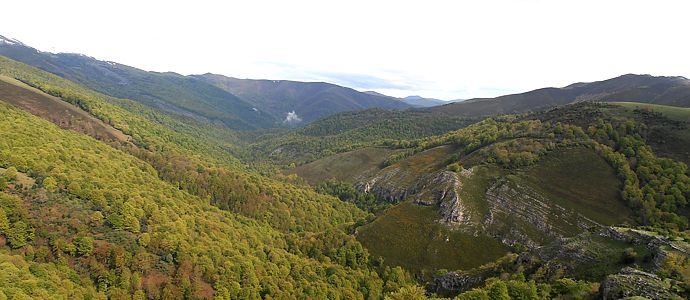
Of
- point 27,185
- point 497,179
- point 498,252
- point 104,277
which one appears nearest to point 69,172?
point 27,185

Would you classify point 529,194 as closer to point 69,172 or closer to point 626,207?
point 626,207

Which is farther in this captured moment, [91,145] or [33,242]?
[91,145]

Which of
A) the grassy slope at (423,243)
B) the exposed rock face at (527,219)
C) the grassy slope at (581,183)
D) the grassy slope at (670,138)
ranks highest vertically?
the grassy slope at (670,138)

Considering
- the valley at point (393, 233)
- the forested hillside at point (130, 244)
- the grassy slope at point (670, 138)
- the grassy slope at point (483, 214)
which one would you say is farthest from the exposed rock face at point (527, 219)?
the grassy slope at point (670, 138)

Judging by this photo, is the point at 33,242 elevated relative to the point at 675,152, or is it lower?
lower

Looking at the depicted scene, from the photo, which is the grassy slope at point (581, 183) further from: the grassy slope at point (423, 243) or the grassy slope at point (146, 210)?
the grassy slope at point (146, 210)

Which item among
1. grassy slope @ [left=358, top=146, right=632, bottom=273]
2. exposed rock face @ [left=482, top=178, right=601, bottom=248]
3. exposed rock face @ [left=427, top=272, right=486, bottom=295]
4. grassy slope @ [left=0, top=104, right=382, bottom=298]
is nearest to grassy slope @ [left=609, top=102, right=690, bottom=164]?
grassy slope @ [left=358, top=146, right=632, bottom=273]

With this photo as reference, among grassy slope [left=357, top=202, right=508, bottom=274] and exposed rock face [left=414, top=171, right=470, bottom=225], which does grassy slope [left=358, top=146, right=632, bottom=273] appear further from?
exposed rock face [left=414, top=171, right=470, bottom=225]

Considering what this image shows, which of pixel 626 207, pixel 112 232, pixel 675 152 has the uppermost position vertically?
pixel 675 152
